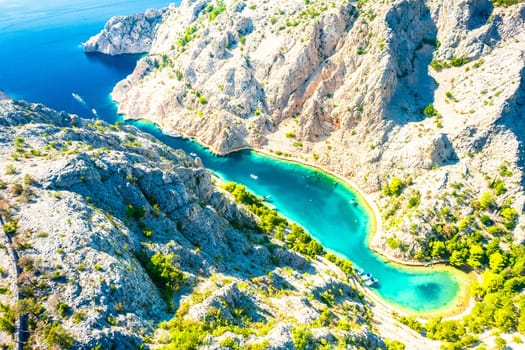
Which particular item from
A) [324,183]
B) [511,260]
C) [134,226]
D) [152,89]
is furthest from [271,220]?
[152,89]

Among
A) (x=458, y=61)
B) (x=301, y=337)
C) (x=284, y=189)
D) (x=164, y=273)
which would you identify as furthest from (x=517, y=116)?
(x=164, y=273)

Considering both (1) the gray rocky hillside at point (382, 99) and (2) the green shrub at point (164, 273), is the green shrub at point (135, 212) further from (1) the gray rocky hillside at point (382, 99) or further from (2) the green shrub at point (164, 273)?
(1) the gray rocky hillside at point (382, 99)

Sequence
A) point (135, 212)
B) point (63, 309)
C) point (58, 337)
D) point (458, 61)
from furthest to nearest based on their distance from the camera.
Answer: point (458, 61) < point (135, 212) < point (63, 309) < point (58, 337)

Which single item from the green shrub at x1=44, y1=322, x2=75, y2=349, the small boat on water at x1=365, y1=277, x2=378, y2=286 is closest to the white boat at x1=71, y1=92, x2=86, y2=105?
the small boat on water at x1=365, y1=277, x2=378, y2=286

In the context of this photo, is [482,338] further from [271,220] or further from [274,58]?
[274,58]

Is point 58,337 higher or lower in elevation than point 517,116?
lower

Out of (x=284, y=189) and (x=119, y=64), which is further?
(x=119, y=64)

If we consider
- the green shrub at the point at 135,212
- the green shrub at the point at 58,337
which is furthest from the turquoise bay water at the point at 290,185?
the green shrub at the point at 58,337

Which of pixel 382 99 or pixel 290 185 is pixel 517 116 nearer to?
pixel 382 99
